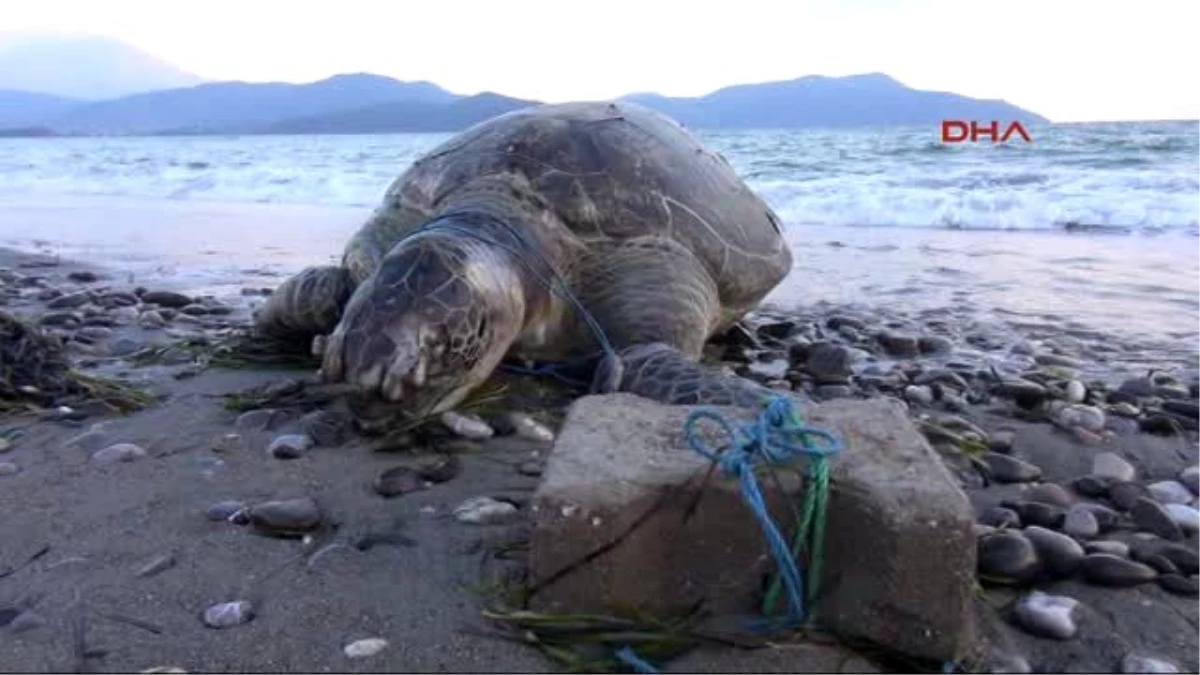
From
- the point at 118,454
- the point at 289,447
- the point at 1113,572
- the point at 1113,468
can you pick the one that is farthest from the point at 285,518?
the point at 1113,468

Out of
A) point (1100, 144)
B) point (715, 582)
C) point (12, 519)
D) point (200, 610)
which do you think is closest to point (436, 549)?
point (200, 610)

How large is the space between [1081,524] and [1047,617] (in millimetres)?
618

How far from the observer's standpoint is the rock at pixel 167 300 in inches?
222

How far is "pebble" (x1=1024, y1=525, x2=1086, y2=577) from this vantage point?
79.8 inches

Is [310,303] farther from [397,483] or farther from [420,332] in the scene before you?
[397,483]

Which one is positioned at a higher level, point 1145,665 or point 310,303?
point 310,303

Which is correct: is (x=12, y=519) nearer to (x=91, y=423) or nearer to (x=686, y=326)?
(x=91, y=423)

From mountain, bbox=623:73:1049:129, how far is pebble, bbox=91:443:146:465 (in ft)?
211

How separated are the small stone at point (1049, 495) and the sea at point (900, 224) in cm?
260

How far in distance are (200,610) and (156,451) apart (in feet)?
3.76

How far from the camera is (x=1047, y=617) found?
1.79 meters

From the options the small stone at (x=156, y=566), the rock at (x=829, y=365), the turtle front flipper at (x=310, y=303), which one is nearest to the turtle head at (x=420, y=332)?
the small stone at (x=156, y=566)

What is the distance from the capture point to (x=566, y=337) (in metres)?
3.67

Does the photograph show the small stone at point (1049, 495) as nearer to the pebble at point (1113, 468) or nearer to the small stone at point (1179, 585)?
the pebble at point (1113, 468)
